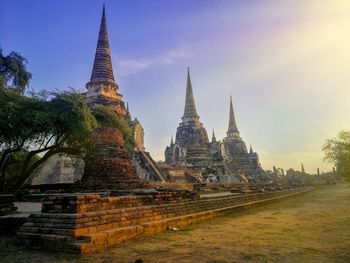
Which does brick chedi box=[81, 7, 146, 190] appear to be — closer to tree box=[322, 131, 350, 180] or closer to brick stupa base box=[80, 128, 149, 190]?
brick stupa base box=[80, 128, 149, 190]

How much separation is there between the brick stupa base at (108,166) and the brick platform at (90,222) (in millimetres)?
5269

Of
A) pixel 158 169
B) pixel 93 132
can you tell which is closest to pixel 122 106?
pixel 158 169

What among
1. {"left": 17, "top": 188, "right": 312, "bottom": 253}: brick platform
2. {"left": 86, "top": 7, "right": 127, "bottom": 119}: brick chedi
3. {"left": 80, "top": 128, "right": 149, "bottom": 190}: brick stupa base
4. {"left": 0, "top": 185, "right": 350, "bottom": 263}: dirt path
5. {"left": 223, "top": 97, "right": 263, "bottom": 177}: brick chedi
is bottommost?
{"left": 0, "top": 185, "right": 350, "bottom": 263}: dirt path

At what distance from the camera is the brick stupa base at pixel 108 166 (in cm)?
1271

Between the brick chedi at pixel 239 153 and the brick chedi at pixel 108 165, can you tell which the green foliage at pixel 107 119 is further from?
the brick chedi at pixel 239 153

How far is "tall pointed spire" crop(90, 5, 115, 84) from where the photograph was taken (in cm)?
3200

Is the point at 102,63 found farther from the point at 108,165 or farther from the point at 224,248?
the point at 224,248

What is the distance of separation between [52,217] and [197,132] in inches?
1598

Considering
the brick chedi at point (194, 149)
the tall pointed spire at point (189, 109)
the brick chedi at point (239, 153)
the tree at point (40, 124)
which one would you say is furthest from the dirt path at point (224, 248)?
the brick chedi at point (239, 153)

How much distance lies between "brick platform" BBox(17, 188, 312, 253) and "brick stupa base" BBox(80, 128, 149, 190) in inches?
207

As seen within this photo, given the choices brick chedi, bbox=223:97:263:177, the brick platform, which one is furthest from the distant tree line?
brick chedi, bbox=223:97:263:177

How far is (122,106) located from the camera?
3241 centimetres

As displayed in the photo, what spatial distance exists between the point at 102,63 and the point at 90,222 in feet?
96.1

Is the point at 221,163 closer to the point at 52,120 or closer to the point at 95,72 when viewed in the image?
the point at 95,72
